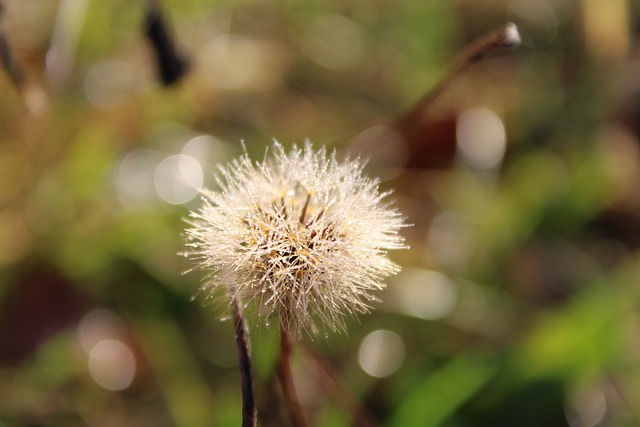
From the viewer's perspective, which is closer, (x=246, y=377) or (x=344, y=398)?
(x=246, y=377)

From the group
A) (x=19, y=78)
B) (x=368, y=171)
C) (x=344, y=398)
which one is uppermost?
(x=19, y=78)

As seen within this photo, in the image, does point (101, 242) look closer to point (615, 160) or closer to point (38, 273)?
point (38, 273)

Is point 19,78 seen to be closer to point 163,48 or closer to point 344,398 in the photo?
point 163,48

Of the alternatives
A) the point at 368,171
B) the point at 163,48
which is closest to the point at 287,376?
the point at 163,48

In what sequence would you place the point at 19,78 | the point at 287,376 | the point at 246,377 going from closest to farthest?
1. the point at 246,377
2. the point at 287,376
3. the point at 19,78

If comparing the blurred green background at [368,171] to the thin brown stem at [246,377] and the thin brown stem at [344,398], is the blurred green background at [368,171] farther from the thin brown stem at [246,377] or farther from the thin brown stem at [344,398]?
the thin brown stem at [246,377]

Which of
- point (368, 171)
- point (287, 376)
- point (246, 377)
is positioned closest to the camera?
point (246, 377)

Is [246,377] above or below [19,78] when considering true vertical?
below

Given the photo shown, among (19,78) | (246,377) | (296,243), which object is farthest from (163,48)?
(246,377)
